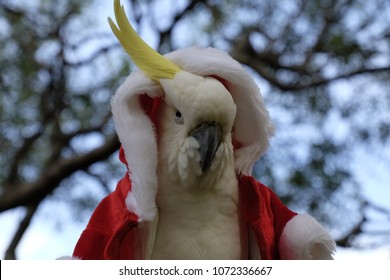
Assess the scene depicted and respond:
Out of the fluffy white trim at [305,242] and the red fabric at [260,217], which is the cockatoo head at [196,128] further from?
the fluffy white trim at [305,242]

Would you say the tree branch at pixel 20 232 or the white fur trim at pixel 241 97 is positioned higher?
the white fur trim at pixel 241 97

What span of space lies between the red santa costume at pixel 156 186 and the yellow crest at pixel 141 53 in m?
0.02

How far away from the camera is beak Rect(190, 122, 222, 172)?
44.5 inches

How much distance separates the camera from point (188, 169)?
3.80ft

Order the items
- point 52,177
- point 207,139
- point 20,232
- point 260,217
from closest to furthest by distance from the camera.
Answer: point 207,139 < point 260,217 < point 52,177 < point 20,232

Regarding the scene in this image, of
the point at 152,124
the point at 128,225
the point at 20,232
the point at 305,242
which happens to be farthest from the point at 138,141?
the point at 20,232

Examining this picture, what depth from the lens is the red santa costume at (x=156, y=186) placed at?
1.17 m

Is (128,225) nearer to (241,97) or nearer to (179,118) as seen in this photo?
(179,118)

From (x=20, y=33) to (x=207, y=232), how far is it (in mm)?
2975

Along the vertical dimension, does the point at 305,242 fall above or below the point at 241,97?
below

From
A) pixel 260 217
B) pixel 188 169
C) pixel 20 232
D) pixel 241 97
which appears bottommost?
pixel 20 232

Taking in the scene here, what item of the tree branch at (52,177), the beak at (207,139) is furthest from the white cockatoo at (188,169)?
the tree branch at (52,177)

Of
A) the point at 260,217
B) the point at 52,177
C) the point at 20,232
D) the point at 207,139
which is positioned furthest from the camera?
the point at 20,232

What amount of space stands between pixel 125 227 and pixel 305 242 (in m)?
0.36
